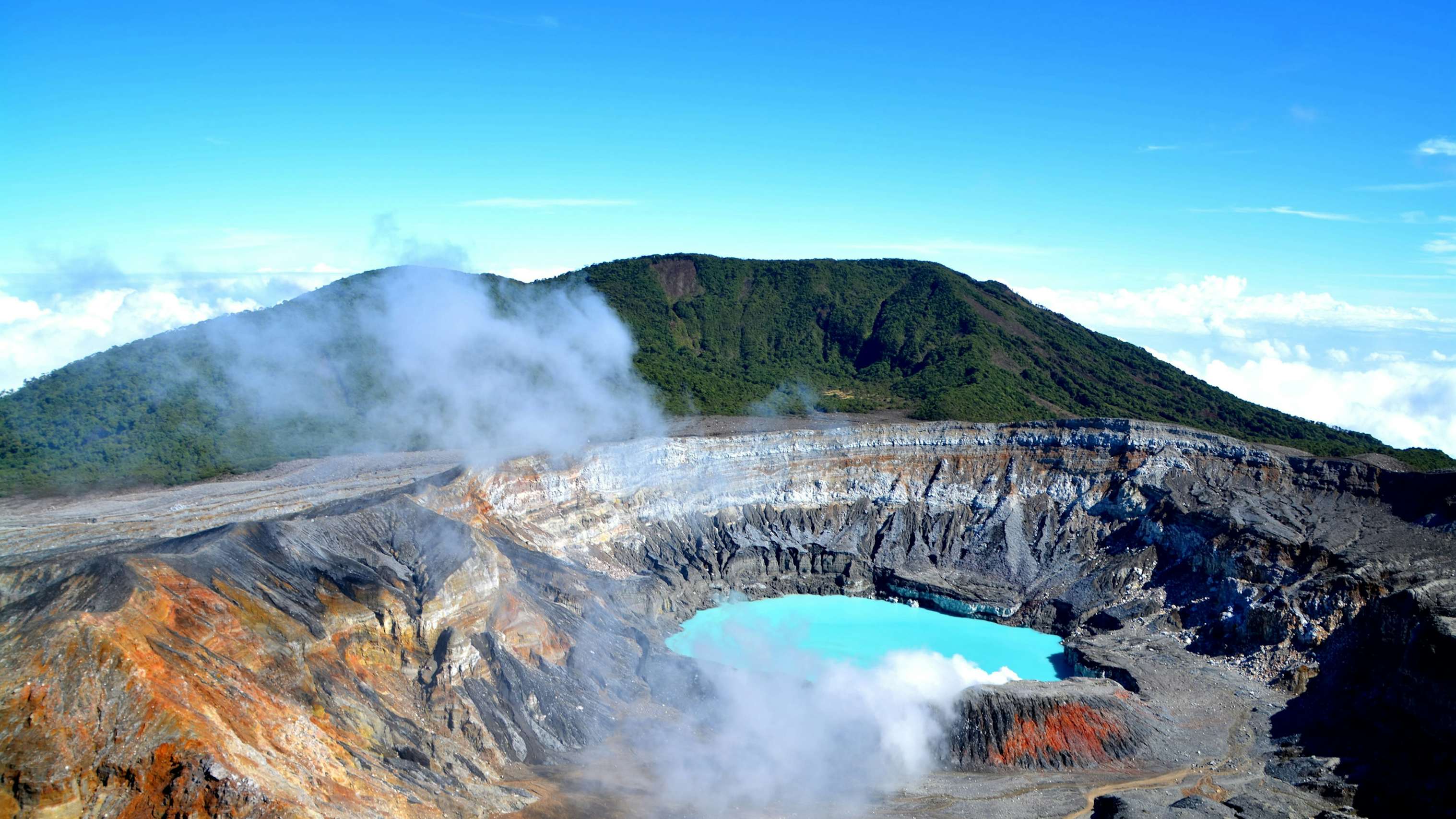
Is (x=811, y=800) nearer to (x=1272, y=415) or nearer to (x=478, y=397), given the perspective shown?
(x=478, y=397)

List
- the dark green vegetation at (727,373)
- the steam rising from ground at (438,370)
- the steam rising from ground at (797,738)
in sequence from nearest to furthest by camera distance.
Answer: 1. the steam rising from ground at (797,738)
2. the dark green vegetation at (727,373)
3. the steam rising from ground at (438,370)

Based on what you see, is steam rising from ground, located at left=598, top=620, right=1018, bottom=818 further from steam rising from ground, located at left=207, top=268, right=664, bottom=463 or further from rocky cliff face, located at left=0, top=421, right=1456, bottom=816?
steam rising from ground, located at left=207, top=268, right=664, bottom=463

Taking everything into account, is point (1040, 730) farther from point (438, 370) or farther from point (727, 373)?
point (727, 373)

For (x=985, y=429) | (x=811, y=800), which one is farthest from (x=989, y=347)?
(x=811, y=800)

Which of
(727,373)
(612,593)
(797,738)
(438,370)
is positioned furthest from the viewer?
(727,373)

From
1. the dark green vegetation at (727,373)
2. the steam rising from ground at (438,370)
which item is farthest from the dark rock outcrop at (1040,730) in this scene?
the dark green vegetation at (727,373)

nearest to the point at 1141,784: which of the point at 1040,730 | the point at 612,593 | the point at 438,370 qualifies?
the point at 1040,730

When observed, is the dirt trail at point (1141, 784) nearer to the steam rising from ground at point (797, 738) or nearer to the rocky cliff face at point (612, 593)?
the rocky cliff face at point (612, 593)
